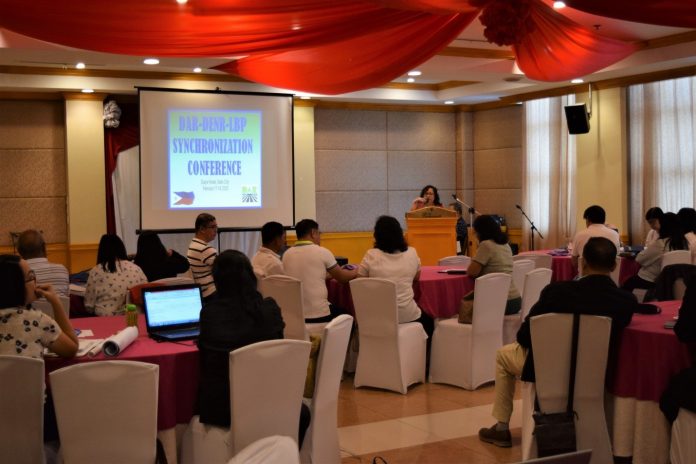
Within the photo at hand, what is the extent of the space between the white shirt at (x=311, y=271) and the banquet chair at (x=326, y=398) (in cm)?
250

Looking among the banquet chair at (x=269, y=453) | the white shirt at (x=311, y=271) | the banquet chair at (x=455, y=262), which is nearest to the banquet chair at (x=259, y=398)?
the banquet chair at (x=269, y=453)

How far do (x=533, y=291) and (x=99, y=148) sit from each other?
7065 millimetres

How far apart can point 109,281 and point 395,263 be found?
7.07 ft

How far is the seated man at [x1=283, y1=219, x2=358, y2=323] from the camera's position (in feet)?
22.5

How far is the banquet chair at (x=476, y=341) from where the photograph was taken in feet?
21.4

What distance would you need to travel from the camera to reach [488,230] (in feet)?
22.3

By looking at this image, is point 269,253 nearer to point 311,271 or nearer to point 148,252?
point 311,271

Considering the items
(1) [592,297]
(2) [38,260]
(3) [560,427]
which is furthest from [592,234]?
(2) [38,260]

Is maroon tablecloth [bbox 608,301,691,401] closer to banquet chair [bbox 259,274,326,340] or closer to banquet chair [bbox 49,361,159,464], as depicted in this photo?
banquet chair [bbox 49,361,159,464]

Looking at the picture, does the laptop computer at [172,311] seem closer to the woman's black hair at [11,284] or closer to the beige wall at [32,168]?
the woman's black hair at [11,284]

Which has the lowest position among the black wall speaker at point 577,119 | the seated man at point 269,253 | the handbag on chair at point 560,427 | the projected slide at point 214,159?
the handbag on chair at point 560,427

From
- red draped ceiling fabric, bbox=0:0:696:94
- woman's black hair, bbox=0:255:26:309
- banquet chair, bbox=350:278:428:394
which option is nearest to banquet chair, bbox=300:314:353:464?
woman's black hair, bbox=0:255:26:309

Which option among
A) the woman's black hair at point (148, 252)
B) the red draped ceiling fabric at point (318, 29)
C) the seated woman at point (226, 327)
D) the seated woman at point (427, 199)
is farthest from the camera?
the seated woman at point (427, 199)

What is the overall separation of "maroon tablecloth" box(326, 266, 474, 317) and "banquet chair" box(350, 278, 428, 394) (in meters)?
0.36
